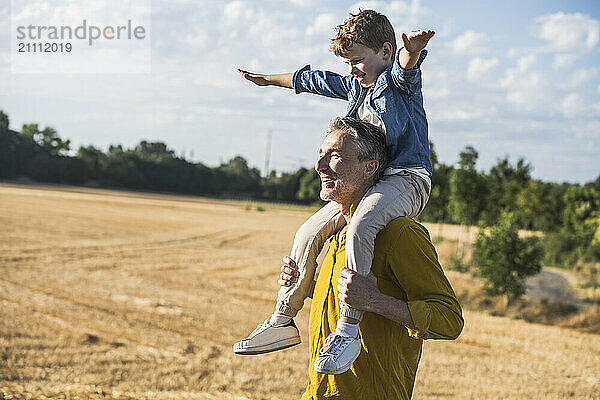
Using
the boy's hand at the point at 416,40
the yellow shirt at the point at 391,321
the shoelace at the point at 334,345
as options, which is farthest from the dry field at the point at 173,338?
the boy's hand at the point at 416,40

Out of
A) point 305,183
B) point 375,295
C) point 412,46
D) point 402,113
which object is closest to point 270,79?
point 402,113

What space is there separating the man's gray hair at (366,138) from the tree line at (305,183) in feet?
56.3

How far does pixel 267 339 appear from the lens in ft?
8.77

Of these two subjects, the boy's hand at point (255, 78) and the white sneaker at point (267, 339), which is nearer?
the white sneaker at point (267, 339)

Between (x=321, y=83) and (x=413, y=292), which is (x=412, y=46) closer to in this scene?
(x=321, y=83)

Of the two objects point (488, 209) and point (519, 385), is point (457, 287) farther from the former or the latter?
point (519, 385)

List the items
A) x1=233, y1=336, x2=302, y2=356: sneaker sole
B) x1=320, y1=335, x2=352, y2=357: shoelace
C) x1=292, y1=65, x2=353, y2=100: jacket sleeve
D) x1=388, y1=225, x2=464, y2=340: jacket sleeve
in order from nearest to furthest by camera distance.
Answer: x1=388, y1=225, x2=464, y2=340: jacket sleeve, x1=320, y1=335, x2=352, y2=357: shoelace, x1=233, y1=336, x2=302, y2=356: sneaker sole, x1=292, y1=65, x2=353, y2=100: jacket sleeve

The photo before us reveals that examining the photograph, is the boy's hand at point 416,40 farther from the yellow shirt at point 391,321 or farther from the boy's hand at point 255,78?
the boy's hand at point 255,78

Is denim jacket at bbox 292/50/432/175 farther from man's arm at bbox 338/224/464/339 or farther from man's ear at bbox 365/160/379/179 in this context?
man's arm at bbox 338/224/464/339

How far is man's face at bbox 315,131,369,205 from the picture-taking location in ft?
7.48

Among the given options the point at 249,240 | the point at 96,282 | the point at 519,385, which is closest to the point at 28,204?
the point at 249,240

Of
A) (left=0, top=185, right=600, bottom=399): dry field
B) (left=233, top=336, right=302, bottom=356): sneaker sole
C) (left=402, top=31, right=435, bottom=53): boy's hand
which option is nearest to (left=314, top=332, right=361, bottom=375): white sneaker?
(left=233, top=336, right=302, bottom=356): sneaker sole

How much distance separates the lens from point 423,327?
6.89 feet

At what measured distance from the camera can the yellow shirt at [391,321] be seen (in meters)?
2.16
